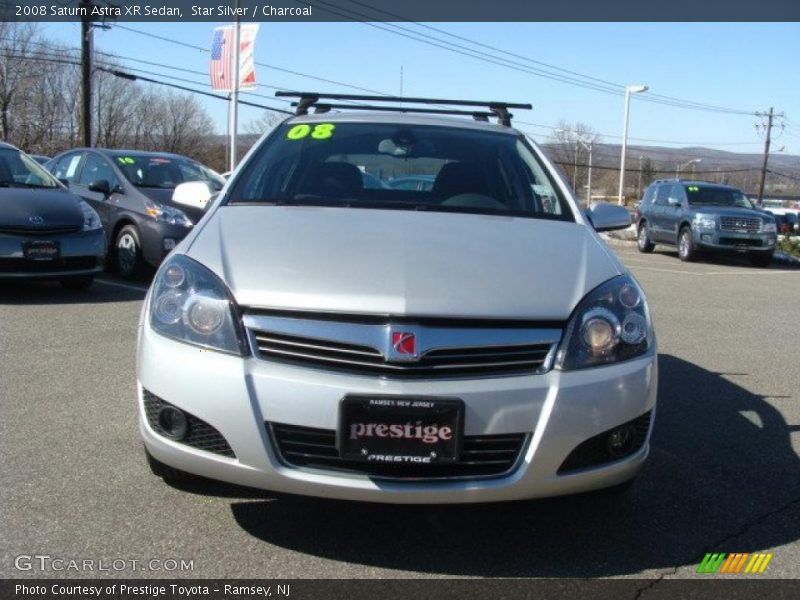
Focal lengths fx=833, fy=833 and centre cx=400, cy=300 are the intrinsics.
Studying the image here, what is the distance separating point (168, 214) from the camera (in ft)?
30.8

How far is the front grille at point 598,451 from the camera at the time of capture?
2.84 meters

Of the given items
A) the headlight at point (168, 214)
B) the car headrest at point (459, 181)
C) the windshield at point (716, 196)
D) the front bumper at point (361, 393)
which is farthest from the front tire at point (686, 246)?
the front bumper at point (361, 393)

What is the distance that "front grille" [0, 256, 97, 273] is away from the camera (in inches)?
305

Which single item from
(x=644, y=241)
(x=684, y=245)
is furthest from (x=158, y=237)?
(x=644, y=241)

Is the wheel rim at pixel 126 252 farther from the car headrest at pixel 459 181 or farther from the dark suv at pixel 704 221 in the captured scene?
the dark suv at pixel 704 221

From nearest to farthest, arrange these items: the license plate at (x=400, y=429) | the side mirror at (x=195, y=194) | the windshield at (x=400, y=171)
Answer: the license plate at (x=400, y=429)
the windshield at (x=400, y=171)
the side mirror at (x=195, y=194)

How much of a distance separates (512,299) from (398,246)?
557mm

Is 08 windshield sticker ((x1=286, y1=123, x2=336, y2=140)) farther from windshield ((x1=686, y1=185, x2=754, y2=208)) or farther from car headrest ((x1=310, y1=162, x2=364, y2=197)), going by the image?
windshield ((x1=686, y1=185, x2=754, y2=208))

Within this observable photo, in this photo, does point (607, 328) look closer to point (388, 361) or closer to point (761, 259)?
point (388, 361)

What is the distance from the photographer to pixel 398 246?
321 cm

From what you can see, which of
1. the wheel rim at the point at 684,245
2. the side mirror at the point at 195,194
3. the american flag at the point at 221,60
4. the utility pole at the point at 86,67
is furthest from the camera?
the utility pole at the point at 86,67

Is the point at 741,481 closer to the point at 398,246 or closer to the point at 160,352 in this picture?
the point at 398,246

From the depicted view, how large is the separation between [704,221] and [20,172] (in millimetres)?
13624

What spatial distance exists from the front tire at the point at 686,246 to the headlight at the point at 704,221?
10.3 inches
